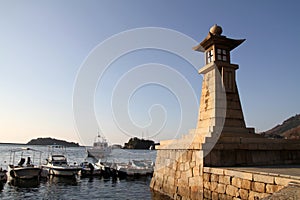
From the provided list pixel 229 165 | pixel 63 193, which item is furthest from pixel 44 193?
pixel 229 165

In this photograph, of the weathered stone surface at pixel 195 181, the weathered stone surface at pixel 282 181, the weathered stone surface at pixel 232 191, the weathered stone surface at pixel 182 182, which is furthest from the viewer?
the weathered stone surface at pixel 182 182

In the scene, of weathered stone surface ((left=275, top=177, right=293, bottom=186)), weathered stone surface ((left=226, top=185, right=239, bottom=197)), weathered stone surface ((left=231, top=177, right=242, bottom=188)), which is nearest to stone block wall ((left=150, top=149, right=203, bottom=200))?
weathered stone surface ((left=226, top=185, right=239, bottom=197))

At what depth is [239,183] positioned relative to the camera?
8102 millimetres

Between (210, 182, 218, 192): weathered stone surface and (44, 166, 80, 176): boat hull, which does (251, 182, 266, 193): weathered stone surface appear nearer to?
(210, 182, 218, 192): weathered stone surface

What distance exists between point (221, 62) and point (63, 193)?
13.0 meters

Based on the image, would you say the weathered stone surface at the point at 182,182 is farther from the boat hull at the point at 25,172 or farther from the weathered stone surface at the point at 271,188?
the boat hull at the point at 25,172

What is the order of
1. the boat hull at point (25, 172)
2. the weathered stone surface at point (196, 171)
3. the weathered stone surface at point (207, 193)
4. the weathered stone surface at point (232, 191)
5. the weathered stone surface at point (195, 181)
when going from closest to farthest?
1. the weathered stone surface at point (232, 191)
2. the weathered stone surface at point (207, 193)
3. the weathered stone surface at point (195, 181)
4. the weathered stone surface at point (196, 171)
5. the boat hull at point (25, 172)

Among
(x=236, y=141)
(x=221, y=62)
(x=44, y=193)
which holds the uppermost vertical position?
(x=221, y=62)

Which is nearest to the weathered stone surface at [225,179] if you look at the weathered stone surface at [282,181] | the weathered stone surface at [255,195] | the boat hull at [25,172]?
the weathered stone surface at [255,195]

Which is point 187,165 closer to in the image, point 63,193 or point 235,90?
point 235,90

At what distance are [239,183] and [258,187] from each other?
2.85 feet

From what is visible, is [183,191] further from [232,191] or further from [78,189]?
[78,189]

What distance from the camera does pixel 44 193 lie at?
17.2 m

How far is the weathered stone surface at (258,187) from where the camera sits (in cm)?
711
